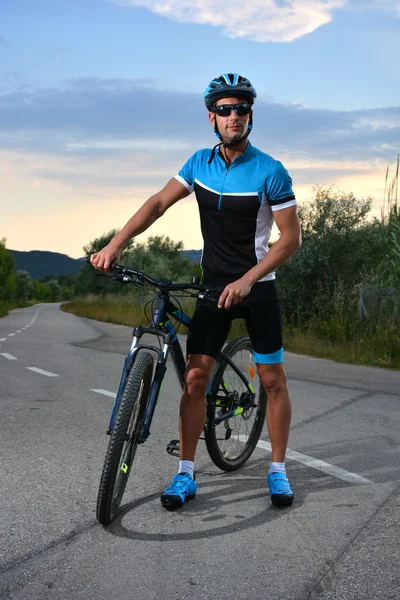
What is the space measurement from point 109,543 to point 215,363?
1383 millimetres

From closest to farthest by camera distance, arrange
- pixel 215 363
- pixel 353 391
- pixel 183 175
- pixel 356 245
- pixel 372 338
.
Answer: pixel 183 175 → pixel 215 363 → pixel 353 391 → pixel 372 338 → pixel 356 245

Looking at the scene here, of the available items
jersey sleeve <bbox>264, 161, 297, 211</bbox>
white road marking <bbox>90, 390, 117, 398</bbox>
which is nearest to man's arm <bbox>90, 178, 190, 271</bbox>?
jersey sleeve <bbox>264, 161, 297, 211</bbox>

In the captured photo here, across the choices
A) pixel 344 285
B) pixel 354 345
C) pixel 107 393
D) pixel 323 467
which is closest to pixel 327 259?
pixel 344 285

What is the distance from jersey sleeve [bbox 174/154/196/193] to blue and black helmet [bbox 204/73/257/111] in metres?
0.31

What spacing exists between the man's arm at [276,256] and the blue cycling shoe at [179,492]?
104 centimetres

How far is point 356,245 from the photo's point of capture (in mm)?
18094

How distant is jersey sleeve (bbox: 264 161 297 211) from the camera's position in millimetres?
4141

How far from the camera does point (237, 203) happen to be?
13.8ft

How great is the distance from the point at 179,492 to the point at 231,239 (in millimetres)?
1343

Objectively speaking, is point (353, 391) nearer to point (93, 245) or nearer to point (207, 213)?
point (207, 213)

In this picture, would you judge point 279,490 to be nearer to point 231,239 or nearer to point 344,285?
point 231,239

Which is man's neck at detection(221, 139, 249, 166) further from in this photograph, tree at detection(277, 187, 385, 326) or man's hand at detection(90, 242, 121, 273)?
tree at detection(277, 187, 385, 326)

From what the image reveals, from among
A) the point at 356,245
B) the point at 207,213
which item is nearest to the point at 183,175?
the point at 207,213

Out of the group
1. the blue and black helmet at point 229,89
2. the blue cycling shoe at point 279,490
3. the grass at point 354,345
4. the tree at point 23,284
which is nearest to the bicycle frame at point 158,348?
the blue cycling shoe at point 279,490
